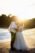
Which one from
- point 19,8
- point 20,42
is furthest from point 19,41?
point 19,8

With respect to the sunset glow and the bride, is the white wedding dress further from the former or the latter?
the sunset glow

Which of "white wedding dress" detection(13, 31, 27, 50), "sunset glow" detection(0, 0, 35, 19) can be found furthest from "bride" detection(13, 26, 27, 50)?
"sunset glow" detection(0, 0, 35, 19)

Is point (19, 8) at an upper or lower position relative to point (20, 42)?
upper

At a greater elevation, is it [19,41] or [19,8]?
[19,8]

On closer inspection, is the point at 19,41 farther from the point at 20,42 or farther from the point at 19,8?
the point at 19,8

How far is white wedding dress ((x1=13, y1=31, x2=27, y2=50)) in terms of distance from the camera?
0.88 meters

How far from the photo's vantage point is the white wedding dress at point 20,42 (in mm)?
877

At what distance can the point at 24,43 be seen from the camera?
34.7 inches

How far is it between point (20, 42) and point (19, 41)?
0.01 meters

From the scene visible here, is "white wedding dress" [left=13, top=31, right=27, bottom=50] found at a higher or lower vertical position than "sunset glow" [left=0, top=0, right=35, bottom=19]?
lower

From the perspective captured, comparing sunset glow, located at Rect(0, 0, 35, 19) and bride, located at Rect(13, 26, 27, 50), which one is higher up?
sunset glow, located at Rect(0, 0, 35, 19)

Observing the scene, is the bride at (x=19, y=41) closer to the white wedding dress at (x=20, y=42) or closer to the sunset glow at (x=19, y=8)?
the white wedding dress at (x=20, y=42)

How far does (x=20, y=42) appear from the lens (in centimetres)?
88

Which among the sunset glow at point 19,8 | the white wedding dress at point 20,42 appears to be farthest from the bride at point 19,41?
the sunset glow at point 19,8
